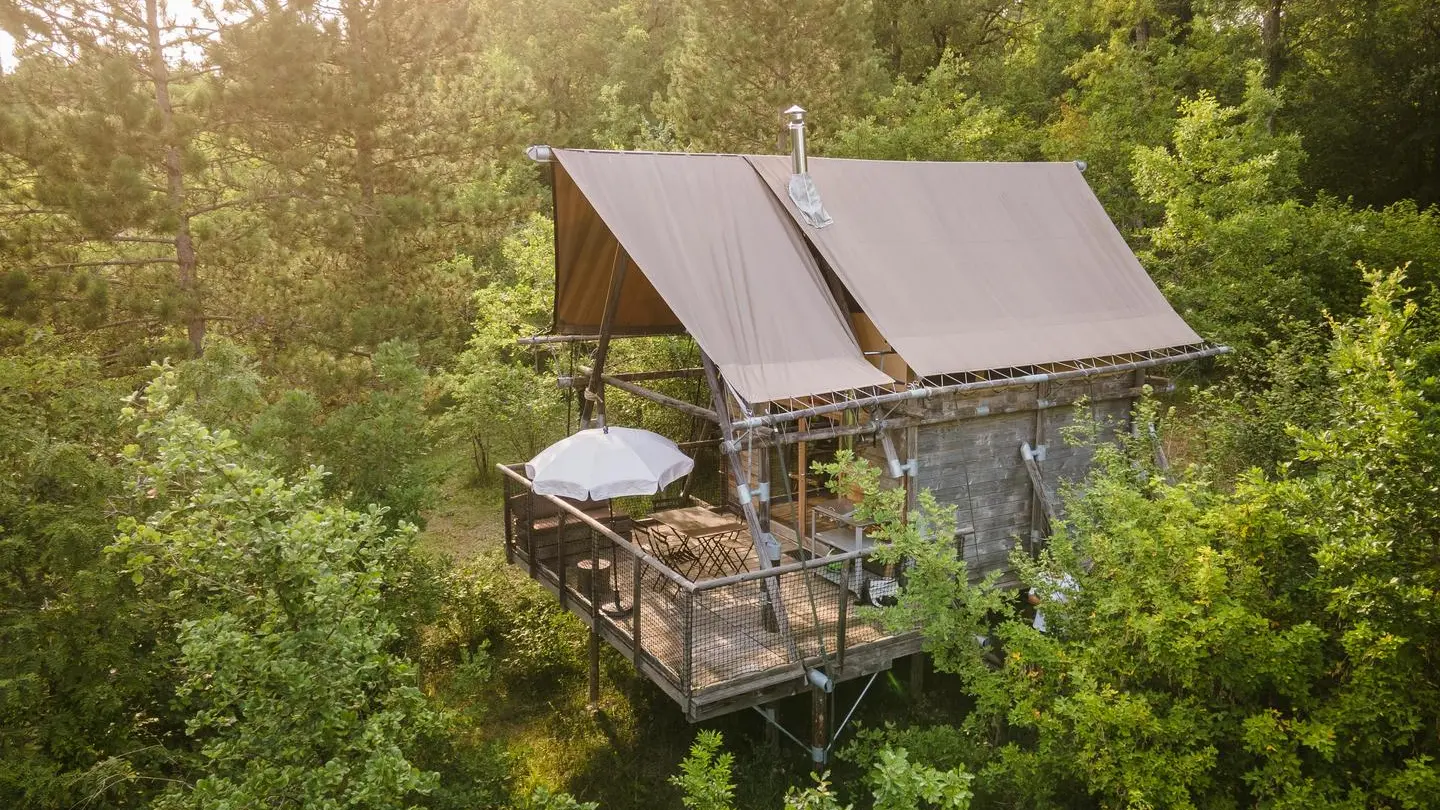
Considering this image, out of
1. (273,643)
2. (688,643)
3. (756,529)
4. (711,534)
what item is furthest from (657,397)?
(273,643)

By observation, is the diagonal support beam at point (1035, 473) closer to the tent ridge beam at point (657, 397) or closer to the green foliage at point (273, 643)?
the tent ridge beam at point (657, 397)

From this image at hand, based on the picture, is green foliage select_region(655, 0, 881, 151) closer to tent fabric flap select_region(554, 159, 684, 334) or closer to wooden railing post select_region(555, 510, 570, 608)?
tent fabric flap select_region(554, 159, 684, 334)

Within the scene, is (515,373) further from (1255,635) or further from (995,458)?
(1255,635)

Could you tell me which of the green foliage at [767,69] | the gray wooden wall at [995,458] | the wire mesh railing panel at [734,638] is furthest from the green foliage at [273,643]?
the green foliage at [767,69]

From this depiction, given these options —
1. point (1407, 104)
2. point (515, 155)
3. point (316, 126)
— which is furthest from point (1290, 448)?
point (1407, 104)

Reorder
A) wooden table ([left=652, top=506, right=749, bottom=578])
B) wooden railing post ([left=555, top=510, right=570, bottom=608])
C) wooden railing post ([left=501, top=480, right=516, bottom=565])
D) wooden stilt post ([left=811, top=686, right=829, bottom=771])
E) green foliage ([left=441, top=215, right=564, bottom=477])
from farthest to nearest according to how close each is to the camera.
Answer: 1. green foliage ([left=441, top=215, right=564, bottom=477])
2. wooden railing post ([left=501, top=480, right=516, bottom=565])
3. wooden table ([left=652, top=506, right=749, bottom=578])
4. wooden railing post ([left=555, top=510, right=570, bottom=608])
5. wooden stilt post ([left=811, top=686, right=829, bottom=771])

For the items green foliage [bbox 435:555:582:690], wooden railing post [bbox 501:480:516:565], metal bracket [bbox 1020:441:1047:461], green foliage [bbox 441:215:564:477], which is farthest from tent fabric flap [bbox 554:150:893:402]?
green foliage [bbox 441:215:564:477]
